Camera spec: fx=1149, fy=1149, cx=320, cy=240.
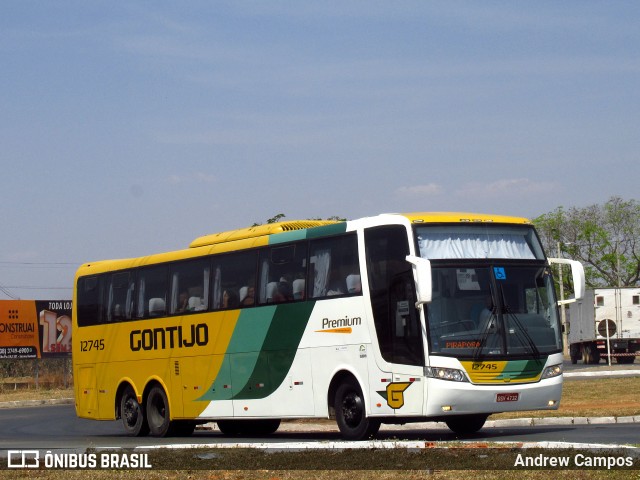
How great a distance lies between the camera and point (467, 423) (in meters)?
19.8

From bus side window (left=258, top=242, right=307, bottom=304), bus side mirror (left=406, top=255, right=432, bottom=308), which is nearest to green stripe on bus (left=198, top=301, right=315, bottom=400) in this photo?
bus side window (left=258, top=242, right=307, bottom=304)

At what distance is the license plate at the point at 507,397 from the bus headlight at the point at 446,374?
61 cm

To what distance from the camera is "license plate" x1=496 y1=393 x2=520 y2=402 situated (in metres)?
17.3

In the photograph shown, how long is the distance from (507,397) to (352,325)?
2.76 m

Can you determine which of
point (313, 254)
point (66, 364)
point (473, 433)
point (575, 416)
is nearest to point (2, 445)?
point (313, 254)

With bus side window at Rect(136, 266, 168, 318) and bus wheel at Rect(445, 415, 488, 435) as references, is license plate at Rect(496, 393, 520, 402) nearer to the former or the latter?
bus wheel at Rect(445, 415, 488, 435)

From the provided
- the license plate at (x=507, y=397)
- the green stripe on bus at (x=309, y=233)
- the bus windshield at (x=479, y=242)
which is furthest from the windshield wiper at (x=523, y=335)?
the green stripe on bus at (x=309, y=233)

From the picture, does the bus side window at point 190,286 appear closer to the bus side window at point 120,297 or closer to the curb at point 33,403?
the bus side window at point 120,297

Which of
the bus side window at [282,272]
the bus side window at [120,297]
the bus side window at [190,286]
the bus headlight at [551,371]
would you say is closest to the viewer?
the bus headlight at [551,371]

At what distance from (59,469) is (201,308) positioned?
8.91 m

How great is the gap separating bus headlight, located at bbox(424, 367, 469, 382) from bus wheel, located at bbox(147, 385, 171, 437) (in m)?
7.99

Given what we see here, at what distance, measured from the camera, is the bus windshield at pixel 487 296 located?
17250mm

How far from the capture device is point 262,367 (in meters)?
20.7

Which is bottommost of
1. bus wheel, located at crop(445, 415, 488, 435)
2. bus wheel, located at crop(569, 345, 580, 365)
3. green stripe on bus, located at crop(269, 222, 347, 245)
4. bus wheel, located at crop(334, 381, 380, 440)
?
bus wheel, located at crop(569, 345, 580, 365)
